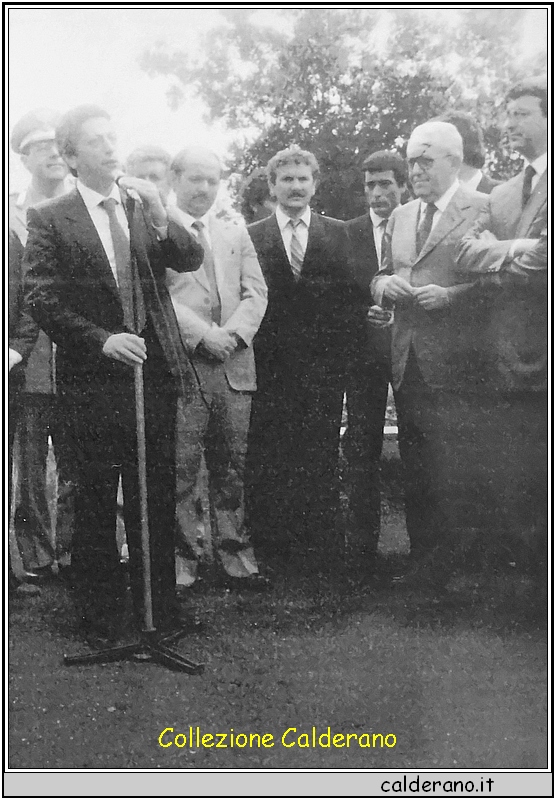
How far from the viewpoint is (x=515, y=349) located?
4910 mm

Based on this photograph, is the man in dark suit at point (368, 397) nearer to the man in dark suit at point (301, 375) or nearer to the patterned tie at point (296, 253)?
the man in dark suit at point (301, 375)

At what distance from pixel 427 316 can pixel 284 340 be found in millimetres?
831

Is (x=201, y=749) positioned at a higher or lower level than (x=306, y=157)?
lower

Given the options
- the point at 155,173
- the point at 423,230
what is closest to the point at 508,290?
the point at 423,230

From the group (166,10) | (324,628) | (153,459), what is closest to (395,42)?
(166,10)

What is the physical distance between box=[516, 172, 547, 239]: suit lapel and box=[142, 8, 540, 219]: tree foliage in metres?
0.19

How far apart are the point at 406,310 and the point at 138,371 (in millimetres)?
1561

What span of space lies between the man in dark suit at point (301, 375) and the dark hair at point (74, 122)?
1.04 m

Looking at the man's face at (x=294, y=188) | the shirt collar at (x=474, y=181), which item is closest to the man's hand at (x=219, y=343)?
the man's face at (x=294, y=188)

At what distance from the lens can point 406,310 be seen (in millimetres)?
4910

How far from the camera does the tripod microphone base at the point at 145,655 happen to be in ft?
15.6

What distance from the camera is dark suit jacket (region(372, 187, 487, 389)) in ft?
16.1
